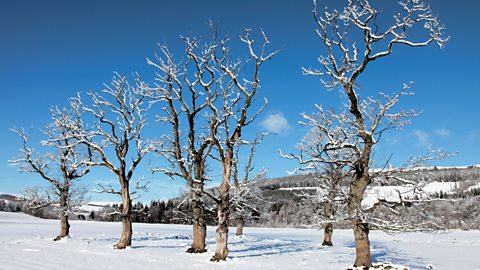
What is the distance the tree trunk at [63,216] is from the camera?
2931 cm

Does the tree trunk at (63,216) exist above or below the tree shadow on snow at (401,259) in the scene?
above

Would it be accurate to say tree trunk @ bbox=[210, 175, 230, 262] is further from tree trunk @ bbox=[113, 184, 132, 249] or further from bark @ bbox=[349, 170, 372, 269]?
tree trunk @ bbox=[113, 184, 132, 249]

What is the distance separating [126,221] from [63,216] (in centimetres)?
732

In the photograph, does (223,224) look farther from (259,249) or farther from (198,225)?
(259,249)

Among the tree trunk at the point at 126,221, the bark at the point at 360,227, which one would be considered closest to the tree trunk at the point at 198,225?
the tree trunk at the point at 126,221

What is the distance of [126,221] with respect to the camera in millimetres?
24844

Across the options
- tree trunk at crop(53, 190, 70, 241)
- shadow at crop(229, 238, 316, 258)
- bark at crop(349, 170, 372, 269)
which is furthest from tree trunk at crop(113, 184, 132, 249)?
bark at crop(349, 170, 372, 269)

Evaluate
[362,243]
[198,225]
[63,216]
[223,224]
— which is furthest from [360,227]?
[63,216]

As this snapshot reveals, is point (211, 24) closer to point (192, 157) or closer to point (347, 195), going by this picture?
point (192, 157)

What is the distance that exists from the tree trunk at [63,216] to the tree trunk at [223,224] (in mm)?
14233

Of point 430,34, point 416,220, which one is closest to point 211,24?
point 430,34

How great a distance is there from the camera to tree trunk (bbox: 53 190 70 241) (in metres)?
29.3

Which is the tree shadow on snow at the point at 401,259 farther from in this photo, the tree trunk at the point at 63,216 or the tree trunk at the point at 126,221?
the tree trunk at the point at 63,216

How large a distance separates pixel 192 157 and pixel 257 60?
21.4 feet
